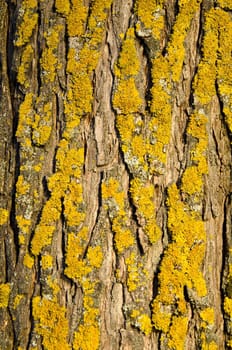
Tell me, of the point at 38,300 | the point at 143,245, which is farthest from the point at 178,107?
the point at 38,300

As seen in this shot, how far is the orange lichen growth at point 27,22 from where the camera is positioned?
1890mm

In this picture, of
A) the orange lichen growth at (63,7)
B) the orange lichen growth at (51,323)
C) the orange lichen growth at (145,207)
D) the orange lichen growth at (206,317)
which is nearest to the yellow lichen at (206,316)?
the orange lichen growth at (206,317)

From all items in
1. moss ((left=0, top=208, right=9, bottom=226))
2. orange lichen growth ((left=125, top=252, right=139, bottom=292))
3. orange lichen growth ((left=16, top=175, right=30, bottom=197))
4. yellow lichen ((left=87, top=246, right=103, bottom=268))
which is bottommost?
orange lichen growth ((left=125, top=252, right=139, bottom=292))

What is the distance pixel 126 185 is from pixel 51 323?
507 mm

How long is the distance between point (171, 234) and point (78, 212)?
12.1 inches

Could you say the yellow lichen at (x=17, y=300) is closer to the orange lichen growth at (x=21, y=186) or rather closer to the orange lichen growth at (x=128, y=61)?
the orange lichen growth at (x=21, y=186)

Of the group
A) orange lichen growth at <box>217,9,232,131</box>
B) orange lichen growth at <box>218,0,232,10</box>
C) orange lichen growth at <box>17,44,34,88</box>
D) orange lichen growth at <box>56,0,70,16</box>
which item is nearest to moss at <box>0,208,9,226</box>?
orange lichen growth at <box>17,44,34,88</box>

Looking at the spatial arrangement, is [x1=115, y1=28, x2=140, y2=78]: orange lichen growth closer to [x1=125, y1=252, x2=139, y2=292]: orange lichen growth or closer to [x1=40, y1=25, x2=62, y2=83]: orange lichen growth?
[x1=40, y1=25, x2=62, y2=83]: orange lichen growth

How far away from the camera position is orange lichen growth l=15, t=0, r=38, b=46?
74.4 inches

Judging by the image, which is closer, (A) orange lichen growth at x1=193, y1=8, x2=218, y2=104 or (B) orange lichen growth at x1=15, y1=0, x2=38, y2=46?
(A) orange lichen growth at x1=193, y1=8, x2=218, y2=104

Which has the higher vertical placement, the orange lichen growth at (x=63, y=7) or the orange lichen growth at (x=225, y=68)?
the orange lichen growth at (x=63, y=7)

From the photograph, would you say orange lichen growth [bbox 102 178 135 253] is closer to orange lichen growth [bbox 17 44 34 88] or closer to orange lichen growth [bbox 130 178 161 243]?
orange lichen growth [bbox 130 178 161 243]

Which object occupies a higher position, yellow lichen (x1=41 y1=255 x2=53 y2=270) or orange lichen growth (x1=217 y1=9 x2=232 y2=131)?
orange lichen growth (x1=217 y1=9 x2=232 y2=131)

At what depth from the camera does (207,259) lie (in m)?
1.79
